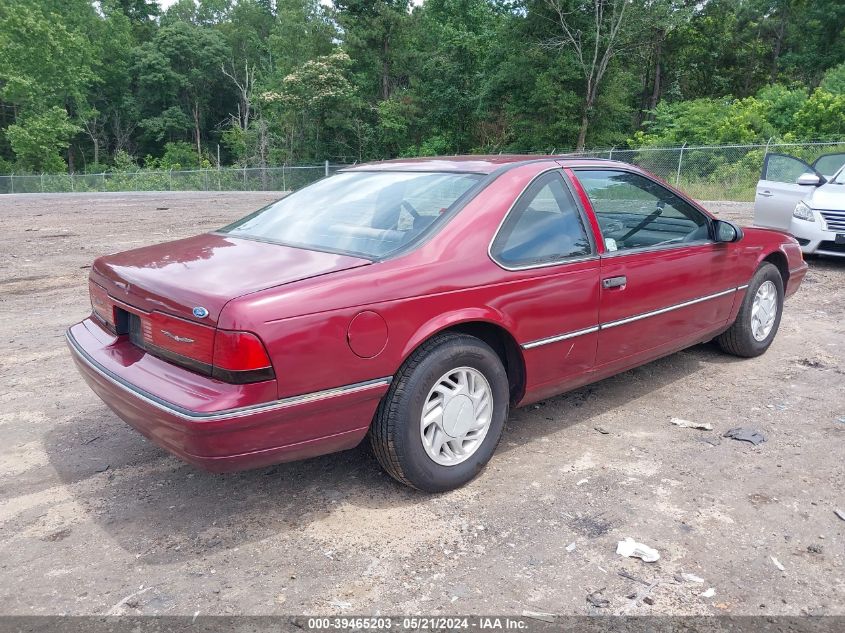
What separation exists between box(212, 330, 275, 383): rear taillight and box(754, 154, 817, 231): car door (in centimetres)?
906

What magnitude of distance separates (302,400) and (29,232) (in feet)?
46.9

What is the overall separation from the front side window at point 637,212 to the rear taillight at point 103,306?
8.55ft

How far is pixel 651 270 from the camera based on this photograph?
397 cm

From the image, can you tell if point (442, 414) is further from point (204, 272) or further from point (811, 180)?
point (811, 180)

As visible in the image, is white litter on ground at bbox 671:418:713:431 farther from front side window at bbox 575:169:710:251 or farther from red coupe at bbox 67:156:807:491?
front side window at bbox 575:169:710:251

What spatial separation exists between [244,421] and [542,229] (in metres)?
1.86

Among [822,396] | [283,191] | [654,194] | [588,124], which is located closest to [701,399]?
[822,396]

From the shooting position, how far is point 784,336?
5.94 meters

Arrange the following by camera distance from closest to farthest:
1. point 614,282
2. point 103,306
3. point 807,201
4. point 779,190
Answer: point 103,306
point 614,282
point 807,201
point 779,190

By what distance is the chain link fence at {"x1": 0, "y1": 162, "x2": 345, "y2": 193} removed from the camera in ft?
113

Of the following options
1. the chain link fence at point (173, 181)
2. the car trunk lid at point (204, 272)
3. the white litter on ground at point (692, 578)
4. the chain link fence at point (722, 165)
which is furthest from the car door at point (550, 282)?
the chain link fence at point (173, 181)

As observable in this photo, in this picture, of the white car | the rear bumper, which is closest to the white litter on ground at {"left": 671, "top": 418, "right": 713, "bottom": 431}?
the rear bumper

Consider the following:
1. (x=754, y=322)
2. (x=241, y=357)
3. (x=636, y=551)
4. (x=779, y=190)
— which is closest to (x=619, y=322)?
(x=636, y=551)

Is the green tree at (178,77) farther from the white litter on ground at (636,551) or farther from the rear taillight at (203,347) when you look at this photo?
the white litter on ground at (636,551)
